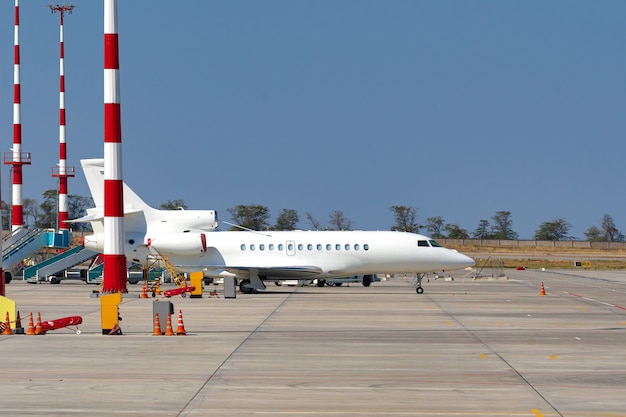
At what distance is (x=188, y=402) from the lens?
14.1 metres

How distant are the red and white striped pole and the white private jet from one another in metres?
6.53

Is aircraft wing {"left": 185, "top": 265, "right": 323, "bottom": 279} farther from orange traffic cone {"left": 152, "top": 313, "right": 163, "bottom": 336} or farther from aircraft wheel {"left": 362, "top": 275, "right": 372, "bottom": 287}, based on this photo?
orange traffic cone {"left": 152, "top": 313, "right": 163, "bottom": 336}

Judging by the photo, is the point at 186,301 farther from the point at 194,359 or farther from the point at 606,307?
the point at 194,359

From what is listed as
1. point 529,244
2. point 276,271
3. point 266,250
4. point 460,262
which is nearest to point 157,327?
point 276,271

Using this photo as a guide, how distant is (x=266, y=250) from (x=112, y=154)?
1031 cm

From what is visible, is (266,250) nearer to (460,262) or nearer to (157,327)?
(460,262)

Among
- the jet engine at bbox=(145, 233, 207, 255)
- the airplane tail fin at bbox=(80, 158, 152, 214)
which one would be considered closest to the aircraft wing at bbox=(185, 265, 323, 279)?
the jet engine at bbox=(145, 233, 207, 255)

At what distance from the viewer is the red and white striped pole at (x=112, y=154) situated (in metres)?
40.8

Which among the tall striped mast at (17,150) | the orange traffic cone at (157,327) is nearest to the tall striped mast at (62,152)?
the tall striped mast at (17,150)

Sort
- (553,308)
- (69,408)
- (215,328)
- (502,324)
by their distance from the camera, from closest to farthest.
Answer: (69,408) < (215,328) < (502,324) < (553,308)

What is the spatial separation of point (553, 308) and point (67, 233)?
116 feet

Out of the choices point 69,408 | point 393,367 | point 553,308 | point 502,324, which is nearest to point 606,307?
point 553,308

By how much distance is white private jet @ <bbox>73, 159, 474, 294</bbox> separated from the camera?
154 ft

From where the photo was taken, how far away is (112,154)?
40969mm
